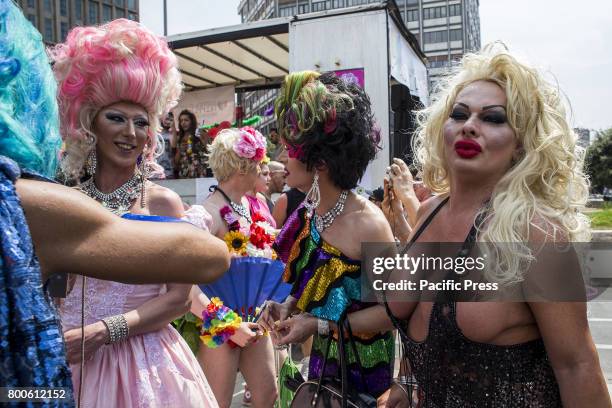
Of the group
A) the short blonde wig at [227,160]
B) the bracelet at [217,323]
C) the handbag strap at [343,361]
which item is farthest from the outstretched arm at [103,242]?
the short blonde wig at [227,160]

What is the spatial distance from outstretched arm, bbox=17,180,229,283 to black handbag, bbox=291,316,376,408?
1.29 meters

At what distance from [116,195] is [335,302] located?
1012 millimetres

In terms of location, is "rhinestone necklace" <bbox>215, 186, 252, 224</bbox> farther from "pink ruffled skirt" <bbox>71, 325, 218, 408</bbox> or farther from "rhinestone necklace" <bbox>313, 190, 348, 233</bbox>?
"pink ruffled skirt" <bbox>71, 325, 218, 408</bbox>

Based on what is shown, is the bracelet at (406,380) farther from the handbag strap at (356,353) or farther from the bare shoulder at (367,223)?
the bare shoulder at (367,223)

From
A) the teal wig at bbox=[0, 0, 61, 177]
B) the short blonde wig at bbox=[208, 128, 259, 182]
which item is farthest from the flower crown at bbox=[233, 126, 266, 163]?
the teal wig at bbox=[0, 0, 61, 177]

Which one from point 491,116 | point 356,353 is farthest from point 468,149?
point 356,353

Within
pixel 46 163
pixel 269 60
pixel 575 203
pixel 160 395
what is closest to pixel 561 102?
pixel 575 203

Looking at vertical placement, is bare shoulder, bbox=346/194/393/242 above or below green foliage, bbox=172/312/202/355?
above

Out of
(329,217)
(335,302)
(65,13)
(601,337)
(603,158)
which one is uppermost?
(65,13)

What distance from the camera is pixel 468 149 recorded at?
66.9 inches

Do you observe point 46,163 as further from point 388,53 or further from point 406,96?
point 406,96

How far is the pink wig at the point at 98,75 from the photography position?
2.19 metres

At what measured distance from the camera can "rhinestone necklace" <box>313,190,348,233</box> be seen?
97.8 inches

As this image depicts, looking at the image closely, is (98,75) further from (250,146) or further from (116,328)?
(250,146)
